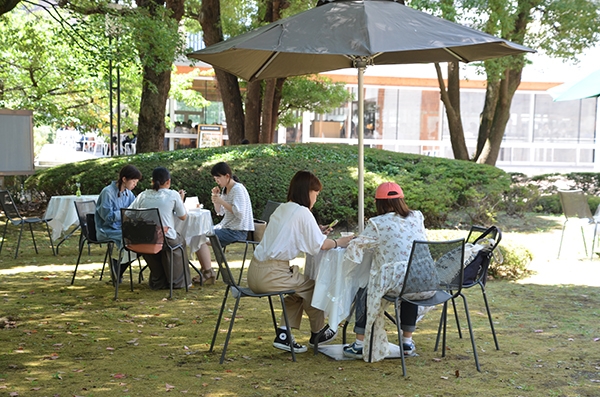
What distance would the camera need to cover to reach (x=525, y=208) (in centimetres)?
1612

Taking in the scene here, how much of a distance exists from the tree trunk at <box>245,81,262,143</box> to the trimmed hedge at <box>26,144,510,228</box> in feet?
12.2

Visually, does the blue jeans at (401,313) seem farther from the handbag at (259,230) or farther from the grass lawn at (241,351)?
the handbag at (259,230)

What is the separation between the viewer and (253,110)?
18266 millimetres

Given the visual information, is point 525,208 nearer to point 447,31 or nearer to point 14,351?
point 447,31

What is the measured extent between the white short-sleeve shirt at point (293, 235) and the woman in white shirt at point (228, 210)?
2.87 m

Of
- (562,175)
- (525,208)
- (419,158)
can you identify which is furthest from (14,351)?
(562,175)

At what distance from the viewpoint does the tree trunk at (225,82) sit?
57.3 ft

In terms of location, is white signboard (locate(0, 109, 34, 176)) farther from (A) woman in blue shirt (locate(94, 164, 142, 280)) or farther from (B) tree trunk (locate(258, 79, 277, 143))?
(B) tree trunk (locate(258, 79, 277, 143))

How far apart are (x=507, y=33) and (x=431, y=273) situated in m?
11.2

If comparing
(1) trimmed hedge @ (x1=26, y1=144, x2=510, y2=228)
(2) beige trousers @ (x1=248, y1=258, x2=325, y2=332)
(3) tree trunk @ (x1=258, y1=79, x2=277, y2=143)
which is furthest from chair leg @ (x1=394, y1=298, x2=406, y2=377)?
(3) tree trunk @ (x1=258, y1=79, x2=277, y2=143)

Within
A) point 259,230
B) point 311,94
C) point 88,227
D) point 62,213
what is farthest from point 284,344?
point 311,94

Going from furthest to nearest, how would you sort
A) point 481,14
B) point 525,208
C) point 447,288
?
point 525,208 < point 481,14 < point 447,288

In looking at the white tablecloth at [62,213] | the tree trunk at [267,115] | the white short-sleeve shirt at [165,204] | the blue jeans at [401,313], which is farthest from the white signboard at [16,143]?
the blue jeans at [401,313]

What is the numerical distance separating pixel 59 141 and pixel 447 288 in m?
37.3
